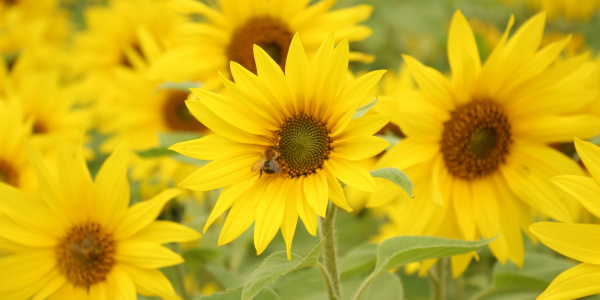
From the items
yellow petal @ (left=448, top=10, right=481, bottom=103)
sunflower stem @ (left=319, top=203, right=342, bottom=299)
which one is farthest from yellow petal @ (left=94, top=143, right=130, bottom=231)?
yellow petal @ (left=448, top=10, right=481, bottom=103)

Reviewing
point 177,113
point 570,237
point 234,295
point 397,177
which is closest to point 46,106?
point 177,113

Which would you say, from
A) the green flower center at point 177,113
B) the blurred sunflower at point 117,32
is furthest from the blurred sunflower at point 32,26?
the green flower center at point 177,113

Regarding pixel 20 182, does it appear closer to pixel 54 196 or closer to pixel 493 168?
pixel 54 196

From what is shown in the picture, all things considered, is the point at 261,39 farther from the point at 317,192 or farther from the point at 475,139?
the point at 317,192

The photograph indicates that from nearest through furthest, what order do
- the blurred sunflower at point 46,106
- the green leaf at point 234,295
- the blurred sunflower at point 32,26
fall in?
1. the green leaf at point 234,295
2. the blurred sunflower at point 46,106
3. the blurred sunflower at point 32,26

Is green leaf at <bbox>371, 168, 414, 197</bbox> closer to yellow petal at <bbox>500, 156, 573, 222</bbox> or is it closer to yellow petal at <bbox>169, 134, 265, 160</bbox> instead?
yellow petal at <bbox>169, 134, 265, 160</bbox>

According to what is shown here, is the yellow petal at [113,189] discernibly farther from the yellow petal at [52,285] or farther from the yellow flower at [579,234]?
the yellow flower at [579,234]
